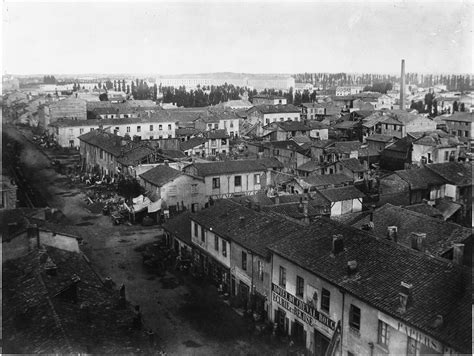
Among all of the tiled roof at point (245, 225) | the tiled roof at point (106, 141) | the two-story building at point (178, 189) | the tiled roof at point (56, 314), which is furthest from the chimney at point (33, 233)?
the tiled roof at point (106, 141)

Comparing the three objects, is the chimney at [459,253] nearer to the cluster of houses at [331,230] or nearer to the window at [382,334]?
the cluster of houses at [331,230]

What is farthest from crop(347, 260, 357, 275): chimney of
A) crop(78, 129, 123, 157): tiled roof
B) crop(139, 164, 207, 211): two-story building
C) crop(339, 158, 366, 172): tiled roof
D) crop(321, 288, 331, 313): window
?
crop(78, 129, 123, 157): tiled roof

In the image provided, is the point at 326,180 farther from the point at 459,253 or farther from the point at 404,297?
the point at 404,297

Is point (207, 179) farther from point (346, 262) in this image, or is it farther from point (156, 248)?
point (346, 262)

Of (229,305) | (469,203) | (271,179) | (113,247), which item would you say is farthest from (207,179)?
(469,203)

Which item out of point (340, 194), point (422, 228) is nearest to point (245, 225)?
point (422, 228)
